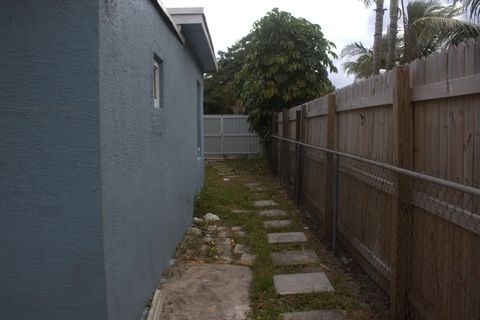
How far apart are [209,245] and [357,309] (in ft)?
8.24

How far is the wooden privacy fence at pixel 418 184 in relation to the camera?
2627mm

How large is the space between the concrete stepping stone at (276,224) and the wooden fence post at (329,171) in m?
1.09

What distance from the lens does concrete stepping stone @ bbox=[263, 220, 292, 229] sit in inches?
275

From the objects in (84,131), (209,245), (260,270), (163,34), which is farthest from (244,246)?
(84,131)

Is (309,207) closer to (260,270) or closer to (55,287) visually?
(260,270)

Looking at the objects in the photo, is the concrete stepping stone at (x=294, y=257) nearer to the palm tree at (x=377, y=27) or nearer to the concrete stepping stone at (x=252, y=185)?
the concrete stepping stone at (x=252, y=185)

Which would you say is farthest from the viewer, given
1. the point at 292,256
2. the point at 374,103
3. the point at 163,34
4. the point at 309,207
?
the point at 309,207

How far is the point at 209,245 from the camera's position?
6.03 metres

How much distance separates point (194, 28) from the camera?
6.18 metres

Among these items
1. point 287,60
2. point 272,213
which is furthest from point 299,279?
point 287,60

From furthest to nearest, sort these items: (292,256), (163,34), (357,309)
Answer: (292,256), (163,34), (357,309)

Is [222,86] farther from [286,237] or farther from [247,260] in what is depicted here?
[247,260]

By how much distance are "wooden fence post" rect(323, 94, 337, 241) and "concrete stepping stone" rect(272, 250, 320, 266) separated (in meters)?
0.48

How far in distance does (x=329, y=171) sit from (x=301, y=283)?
1842 mm
